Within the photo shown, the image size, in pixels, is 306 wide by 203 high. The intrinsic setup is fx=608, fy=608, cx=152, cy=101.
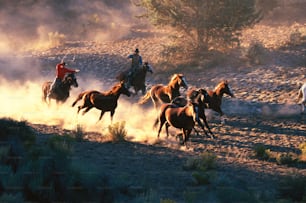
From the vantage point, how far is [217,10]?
110ft

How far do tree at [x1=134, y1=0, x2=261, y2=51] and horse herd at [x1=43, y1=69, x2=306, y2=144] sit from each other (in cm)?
873

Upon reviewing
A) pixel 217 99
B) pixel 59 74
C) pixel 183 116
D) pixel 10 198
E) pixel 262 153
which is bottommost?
pixel 10 198

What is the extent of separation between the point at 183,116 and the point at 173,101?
2361mm

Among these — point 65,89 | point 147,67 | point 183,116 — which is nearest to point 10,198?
point 183,116

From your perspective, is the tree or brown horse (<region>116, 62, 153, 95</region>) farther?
the tree

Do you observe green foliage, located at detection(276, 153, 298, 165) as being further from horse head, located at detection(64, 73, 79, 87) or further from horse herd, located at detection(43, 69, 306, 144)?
horse head, located at detection(64, 73, 79, 87)

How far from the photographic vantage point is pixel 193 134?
19969 mm

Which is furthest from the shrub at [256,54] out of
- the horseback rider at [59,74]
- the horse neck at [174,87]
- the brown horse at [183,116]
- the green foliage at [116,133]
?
the green foliage at [116,133]

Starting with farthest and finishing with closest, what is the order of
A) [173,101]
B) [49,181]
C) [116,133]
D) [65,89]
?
[65,89] < [173,101] < [116,133] < [49,181]

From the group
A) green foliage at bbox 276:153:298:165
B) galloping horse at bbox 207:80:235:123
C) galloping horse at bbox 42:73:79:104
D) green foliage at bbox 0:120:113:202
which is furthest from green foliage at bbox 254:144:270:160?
galloping horse at bbox 42:73:79:104

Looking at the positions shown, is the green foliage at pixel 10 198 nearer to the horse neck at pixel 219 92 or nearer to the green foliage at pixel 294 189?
the green foliage at pixel 294 189

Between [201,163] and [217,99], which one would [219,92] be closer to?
[217,99]

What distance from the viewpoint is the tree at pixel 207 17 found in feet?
109

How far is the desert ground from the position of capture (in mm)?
13422
